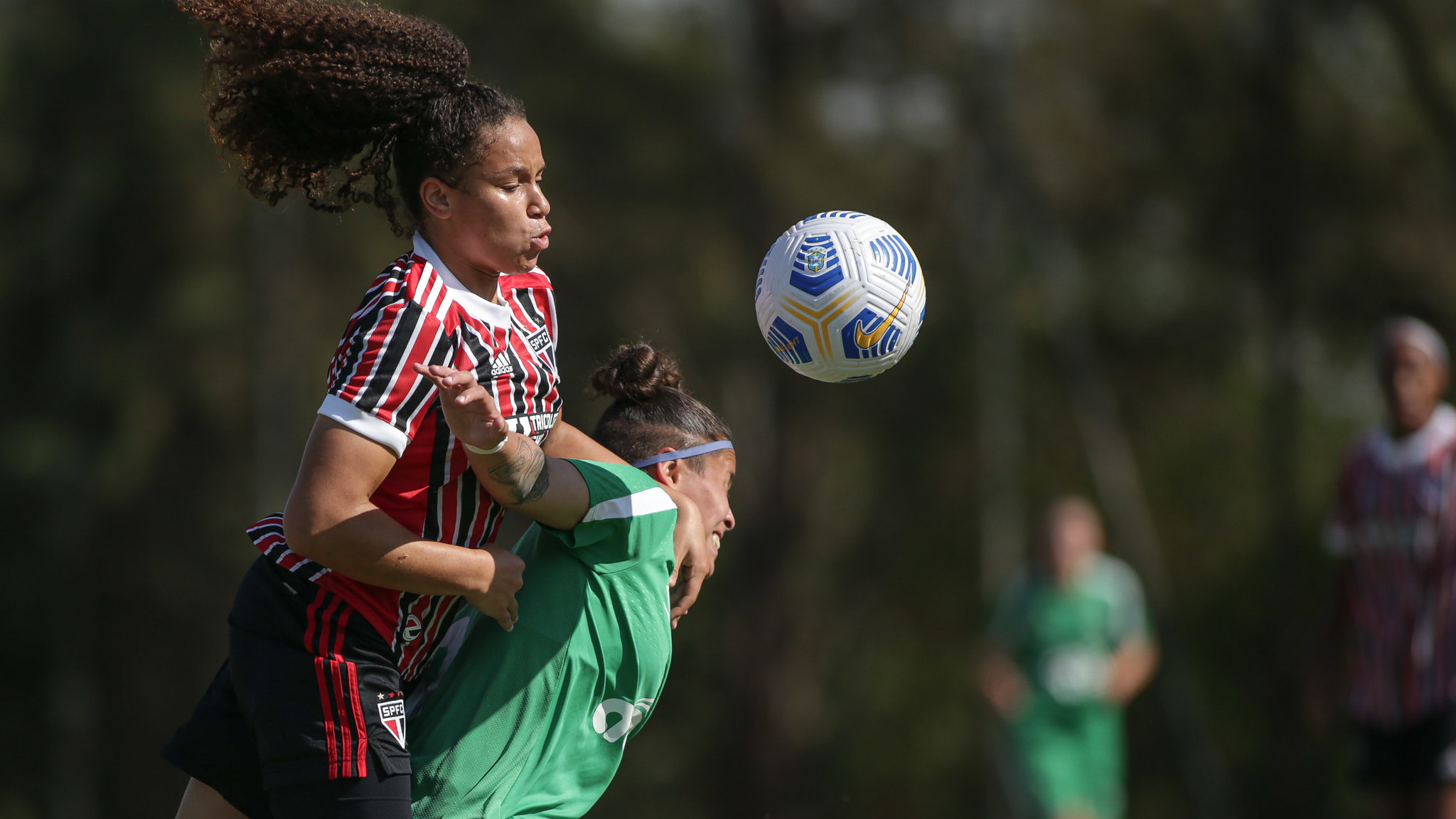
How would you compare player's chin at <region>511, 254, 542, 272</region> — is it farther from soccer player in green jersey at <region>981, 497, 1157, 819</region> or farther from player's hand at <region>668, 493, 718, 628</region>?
soccer player in green jersey at <region>981, 497, 1157, 819</region>

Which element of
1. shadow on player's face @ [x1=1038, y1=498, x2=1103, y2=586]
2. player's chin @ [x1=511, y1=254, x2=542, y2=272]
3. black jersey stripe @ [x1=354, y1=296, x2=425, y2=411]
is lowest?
shadow on player's face @ [x1=1038, y1=498, x2=1103, y2=586]

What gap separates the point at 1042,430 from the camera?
37.2ft

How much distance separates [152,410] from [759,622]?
17.8 feet

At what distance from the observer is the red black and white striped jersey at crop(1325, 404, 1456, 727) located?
5.84 m

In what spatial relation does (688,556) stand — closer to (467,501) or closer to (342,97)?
(467,501)

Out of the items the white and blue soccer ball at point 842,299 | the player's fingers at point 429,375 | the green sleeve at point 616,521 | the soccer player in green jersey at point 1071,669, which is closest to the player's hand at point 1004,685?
the soccer player in green jersey at point 1071,669

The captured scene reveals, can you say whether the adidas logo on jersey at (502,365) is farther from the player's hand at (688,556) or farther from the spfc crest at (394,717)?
the spfc crest at (394,717)

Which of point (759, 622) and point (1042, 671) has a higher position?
point (1042, 671)

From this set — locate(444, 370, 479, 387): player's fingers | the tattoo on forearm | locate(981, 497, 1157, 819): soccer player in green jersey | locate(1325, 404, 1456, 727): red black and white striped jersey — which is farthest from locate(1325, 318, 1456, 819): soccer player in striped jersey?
locate(444, 370, 479, 387): player's fingers

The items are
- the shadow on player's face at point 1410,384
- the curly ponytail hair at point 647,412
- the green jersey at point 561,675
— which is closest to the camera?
the green jersey at point 561,675

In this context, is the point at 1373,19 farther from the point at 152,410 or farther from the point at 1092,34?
the point at 152,410

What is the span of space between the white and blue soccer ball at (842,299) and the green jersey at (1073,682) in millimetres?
4682

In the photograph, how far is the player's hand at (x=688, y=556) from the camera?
2928 millimetres

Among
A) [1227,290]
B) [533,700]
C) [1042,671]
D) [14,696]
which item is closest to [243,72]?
[533,700]
